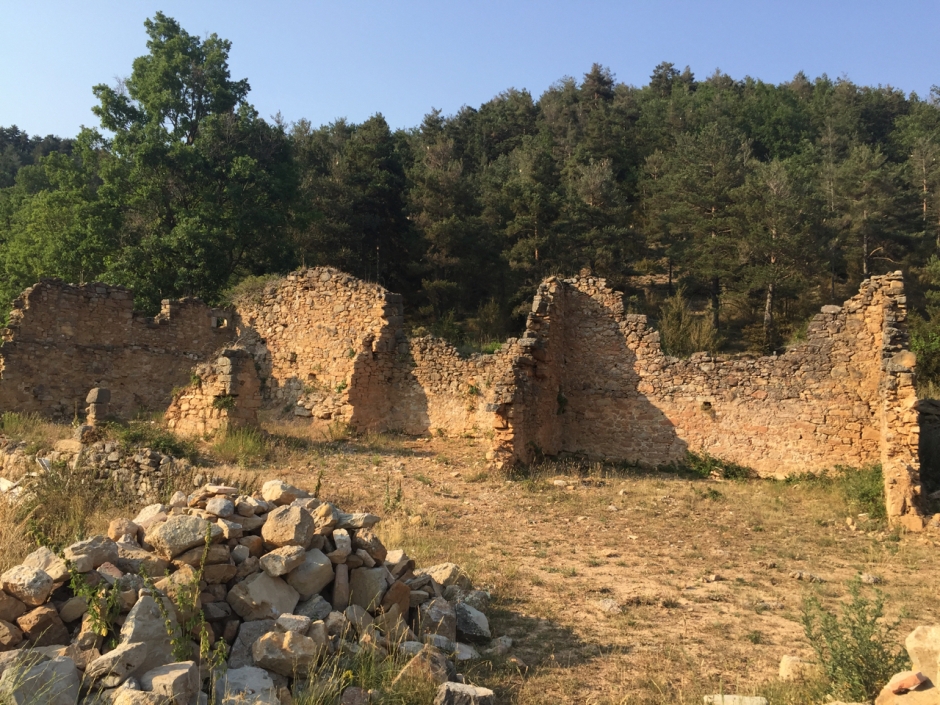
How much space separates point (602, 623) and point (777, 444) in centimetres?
775

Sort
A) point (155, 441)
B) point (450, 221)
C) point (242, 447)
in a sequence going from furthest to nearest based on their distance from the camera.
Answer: point (450, 221), point (242, 447), point (155, 441)

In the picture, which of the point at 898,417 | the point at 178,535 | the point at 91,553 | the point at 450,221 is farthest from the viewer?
the point at 450,221

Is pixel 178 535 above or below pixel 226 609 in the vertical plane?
above

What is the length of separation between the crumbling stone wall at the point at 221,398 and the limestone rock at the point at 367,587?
302 inches

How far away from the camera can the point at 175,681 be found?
3480 millimetres

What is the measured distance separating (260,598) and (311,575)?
0.40 meters

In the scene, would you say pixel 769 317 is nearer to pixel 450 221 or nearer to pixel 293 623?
pixel 450 221

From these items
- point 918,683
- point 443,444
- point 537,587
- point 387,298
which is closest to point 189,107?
point 387,298

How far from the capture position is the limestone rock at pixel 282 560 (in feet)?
15.6

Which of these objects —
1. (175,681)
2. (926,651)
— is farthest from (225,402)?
(926,651)

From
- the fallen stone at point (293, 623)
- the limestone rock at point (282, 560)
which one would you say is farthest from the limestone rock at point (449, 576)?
the fallen stone at point (293, 623)

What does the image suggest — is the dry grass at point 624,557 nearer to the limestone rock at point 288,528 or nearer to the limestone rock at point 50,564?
the limestone rock at point 50,564

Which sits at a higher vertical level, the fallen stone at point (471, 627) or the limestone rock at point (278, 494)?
the limestone rock at point (278, 494)

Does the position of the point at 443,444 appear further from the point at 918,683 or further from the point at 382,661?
the point at 918,683
